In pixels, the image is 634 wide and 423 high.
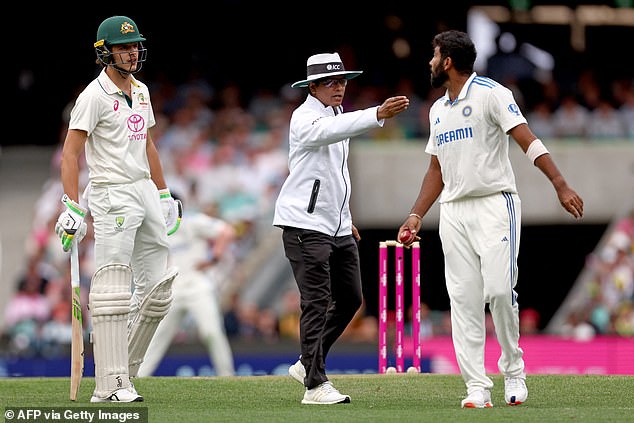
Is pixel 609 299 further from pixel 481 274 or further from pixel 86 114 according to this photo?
pixel 86 114

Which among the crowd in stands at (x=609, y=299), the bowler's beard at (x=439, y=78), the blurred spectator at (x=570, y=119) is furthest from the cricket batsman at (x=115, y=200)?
the blurred spectator at (x=570, y=119)

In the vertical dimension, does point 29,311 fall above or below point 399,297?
below

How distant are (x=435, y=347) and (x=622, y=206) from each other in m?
6.23

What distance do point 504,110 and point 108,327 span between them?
2435 mm

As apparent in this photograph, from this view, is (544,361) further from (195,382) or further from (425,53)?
(425,53)

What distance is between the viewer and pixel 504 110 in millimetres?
7898

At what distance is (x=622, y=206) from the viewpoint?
20266 millimetres

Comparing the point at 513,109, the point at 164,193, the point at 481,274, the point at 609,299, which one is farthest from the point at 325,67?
the point at 609,299

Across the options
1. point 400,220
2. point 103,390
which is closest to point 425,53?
point 400,220

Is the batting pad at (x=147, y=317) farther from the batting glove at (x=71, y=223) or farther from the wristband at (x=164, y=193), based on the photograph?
the batting glove at (x=71, y=223)

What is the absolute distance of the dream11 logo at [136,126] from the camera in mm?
8266

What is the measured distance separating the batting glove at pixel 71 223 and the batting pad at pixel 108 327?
237 mm

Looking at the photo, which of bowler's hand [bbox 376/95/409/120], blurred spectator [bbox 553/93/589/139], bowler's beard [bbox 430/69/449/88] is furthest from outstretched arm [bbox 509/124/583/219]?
blurred spectator [bbox 553/93/589/139]

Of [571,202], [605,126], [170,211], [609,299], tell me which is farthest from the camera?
[605,126]
